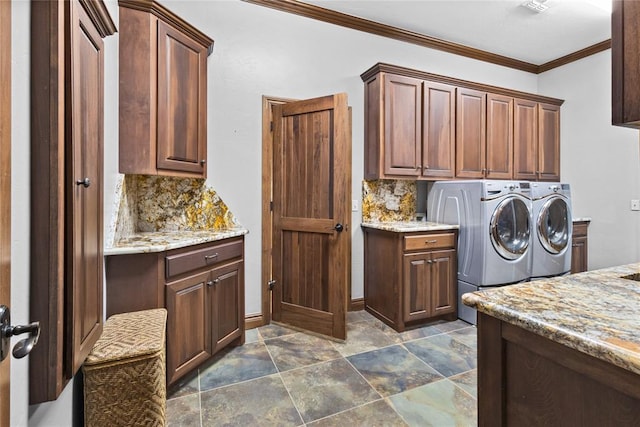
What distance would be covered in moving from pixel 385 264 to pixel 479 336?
2100 millimetres

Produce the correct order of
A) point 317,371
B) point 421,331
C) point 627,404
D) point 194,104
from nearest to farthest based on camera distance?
point 627,404
point 317,371
point 194,104
point 421,331

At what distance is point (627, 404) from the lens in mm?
629

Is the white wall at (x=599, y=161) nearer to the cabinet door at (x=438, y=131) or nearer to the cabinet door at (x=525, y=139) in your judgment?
the cabinet door at (x=525, y=139)

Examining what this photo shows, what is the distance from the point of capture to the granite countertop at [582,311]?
25.0 inches

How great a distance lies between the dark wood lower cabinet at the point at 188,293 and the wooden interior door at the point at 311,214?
53cm

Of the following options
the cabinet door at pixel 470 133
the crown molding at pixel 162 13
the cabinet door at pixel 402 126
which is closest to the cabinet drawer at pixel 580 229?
the cabinet door at pixel 470 133

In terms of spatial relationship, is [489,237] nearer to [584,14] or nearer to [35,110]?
[584,14]

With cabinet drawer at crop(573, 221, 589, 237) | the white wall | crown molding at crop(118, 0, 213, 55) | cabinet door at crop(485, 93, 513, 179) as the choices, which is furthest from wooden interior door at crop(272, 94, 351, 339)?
the white wall

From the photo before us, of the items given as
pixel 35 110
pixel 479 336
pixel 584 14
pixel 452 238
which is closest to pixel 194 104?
pixel 35 110

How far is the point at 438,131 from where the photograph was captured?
3361 mm

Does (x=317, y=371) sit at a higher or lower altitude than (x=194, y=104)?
lower

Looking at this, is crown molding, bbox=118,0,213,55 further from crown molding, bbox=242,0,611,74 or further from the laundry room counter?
the laundry room counter

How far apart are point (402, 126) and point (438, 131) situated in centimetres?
45

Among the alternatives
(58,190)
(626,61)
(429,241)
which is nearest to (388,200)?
(429,241)
